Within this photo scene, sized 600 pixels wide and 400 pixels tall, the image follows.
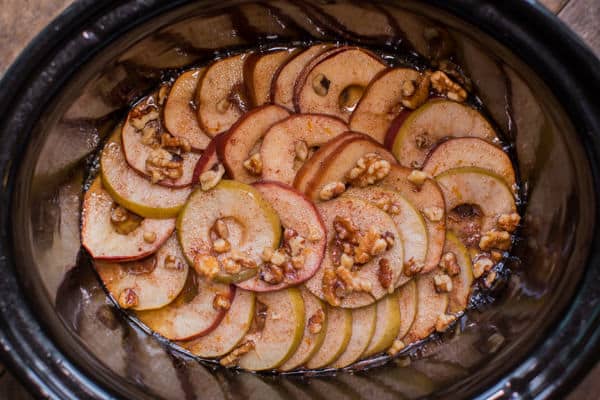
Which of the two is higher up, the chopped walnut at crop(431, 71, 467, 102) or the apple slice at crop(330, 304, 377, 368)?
the chopped walnut at crop(431, 71, 467, 102)

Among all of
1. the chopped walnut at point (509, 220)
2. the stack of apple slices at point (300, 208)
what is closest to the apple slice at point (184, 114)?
the stack of apple slices at point (300, 208)

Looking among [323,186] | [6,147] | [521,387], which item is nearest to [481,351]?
[521,387]

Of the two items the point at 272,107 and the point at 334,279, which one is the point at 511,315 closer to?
the point at 334,279

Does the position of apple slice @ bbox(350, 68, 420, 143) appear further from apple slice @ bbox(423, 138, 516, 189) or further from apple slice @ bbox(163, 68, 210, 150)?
apple slice @ bbox(163, 68, 210, 150)

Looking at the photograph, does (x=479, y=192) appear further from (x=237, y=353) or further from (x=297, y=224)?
(x=237, y=353)

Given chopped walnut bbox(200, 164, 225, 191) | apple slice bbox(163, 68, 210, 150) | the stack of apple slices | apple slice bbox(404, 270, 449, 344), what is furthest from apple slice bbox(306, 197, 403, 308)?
apple slice bbox(163, 68, 210, 150)

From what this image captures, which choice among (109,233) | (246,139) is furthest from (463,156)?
(109,233)

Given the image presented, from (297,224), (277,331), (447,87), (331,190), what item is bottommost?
(277,331)

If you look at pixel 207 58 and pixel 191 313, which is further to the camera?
pixel 207 58
